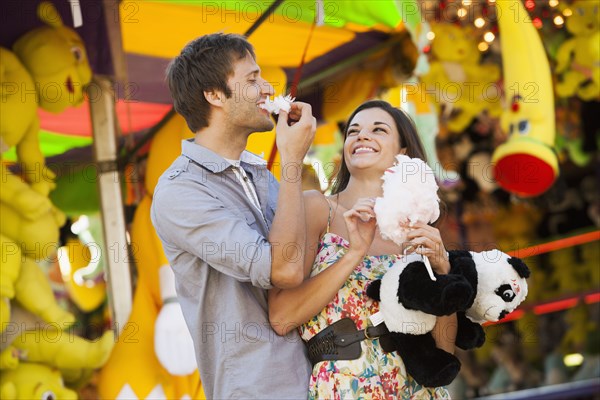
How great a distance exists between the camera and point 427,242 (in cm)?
205

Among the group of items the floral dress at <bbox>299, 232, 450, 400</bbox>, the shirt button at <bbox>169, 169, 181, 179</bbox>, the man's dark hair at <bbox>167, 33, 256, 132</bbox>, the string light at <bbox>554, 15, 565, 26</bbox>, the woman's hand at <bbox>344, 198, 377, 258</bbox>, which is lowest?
the floral dress at <bbox>299, 232, 450, 400</bbox>

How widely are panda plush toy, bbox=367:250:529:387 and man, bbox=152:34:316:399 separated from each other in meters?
0.22

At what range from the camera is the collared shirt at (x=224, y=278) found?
1.98 metres

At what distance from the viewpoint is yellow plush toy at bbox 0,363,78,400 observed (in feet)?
11.0

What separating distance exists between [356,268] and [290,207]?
0.28 metres

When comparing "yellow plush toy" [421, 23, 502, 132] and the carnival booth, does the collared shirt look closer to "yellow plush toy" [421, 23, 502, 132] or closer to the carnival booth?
the carnival booth

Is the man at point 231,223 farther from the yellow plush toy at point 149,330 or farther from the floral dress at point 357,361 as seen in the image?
the yellow plush toy at point 149,330

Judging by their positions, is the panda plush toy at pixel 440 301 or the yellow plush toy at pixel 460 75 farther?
the yellow plush toy at pixel 460 75

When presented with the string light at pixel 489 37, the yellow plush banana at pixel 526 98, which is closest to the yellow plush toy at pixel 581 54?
the string light at pixel 489 37

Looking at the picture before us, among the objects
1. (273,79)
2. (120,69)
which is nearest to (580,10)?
(273,79)

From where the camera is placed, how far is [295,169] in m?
2.03

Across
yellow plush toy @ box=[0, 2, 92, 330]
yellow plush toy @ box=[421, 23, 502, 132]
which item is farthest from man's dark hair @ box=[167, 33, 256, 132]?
yellow plush toy @ box=[421, 23, 502, 132]

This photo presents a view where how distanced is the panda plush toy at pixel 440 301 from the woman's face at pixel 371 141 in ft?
0.87

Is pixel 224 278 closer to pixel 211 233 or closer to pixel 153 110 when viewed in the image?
pixel 211 233
